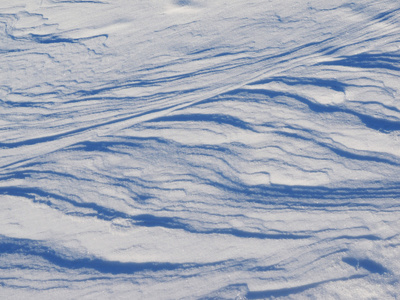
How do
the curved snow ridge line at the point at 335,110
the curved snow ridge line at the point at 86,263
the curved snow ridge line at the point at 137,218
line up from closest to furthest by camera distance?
the curved snow ridge line at the point at 86,263 < the curved snow ridge line at the point at 137,218 < the curved snow ridge line at the point at 335,110

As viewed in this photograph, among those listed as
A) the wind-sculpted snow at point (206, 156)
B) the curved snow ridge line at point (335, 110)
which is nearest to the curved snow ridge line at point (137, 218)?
the wind-sculpted snow at point (206, 156)

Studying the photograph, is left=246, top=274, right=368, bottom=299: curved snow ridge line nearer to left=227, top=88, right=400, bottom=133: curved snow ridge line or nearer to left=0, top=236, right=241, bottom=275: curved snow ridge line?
left=0, top=236, right=241, bottom=275: curved snow ridge line

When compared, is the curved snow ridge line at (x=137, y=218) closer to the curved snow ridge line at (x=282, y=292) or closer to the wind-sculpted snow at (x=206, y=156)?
the wind-sculpted snow at (x=206, y=156)

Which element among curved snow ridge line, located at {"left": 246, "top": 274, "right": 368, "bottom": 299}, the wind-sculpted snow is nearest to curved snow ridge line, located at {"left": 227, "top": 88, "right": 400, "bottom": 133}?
the wind-sculpted snow

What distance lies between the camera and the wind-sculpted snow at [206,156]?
1886 mm

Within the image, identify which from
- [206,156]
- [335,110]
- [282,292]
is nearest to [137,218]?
[206,156]

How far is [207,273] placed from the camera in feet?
6.15

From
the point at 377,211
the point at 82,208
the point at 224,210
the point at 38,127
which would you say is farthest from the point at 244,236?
the point at 38,127

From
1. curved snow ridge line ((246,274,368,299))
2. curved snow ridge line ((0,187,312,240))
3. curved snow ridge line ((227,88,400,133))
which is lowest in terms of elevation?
curved snow ridge line ((246,274,368,299))

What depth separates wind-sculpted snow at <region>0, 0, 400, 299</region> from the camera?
74.2 inches

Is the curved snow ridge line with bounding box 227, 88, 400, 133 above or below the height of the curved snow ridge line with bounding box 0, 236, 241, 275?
above

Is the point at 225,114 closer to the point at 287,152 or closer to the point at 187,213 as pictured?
the point at 287,152

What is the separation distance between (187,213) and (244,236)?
38 centimetres

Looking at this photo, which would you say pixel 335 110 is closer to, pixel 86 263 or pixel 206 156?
pixel 206 156
